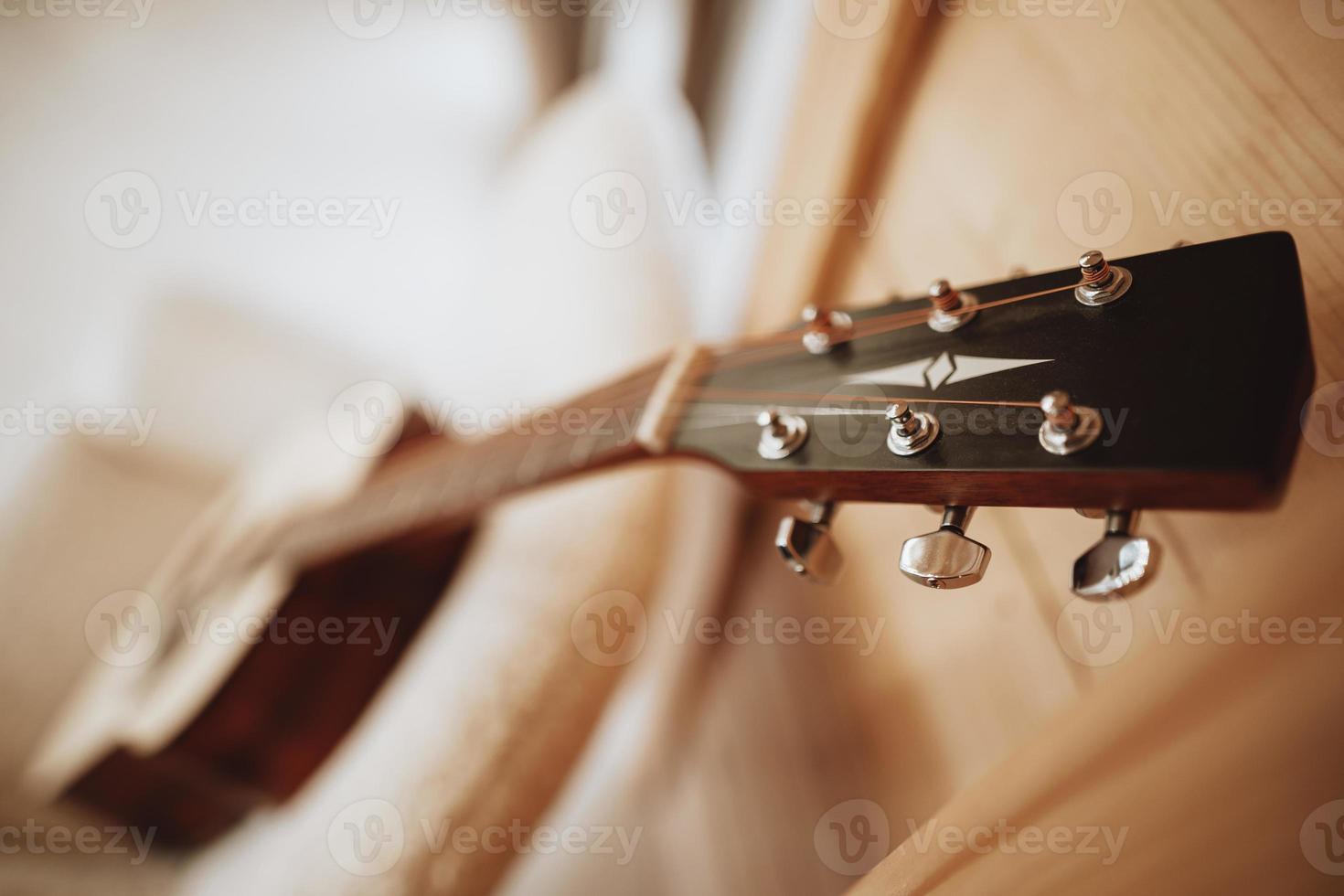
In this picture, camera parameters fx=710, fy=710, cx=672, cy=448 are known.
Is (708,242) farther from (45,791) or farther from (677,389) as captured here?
(45,791)

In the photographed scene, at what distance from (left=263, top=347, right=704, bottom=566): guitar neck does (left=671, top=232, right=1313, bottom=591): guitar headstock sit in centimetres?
12

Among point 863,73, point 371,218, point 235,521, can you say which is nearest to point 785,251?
point 863,73

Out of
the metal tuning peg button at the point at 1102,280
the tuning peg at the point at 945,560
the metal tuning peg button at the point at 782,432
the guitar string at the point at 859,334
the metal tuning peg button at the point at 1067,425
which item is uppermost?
the guitar string at the point at 859,334

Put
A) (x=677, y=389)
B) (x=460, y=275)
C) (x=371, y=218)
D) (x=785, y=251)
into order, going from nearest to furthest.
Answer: (x=677, y=389) → (x=785, y=251) → (x=371, y=218) → (x=460, y=275)

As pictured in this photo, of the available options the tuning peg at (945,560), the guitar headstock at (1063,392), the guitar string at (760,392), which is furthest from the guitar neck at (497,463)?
the tuning peg at (945,560)

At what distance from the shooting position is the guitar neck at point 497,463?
578 mm

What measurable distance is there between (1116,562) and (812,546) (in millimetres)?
152

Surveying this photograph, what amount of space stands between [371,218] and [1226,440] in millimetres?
1787

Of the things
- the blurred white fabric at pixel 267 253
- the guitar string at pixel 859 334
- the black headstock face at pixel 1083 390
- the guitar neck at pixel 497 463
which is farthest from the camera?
the blurred white fabric at pixel 267 253

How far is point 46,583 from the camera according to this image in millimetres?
1223

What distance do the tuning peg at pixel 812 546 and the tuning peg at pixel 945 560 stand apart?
0.21 feet

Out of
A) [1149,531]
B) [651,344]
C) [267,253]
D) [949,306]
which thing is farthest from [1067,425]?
[267,253]

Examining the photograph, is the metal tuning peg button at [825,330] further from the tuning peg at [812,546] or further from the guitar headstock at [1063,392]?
the tuning peg at [812,546]

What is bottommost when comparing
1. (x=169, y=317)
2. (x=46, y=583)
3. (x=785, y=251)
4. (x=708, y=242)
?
(x=46, y=583)
